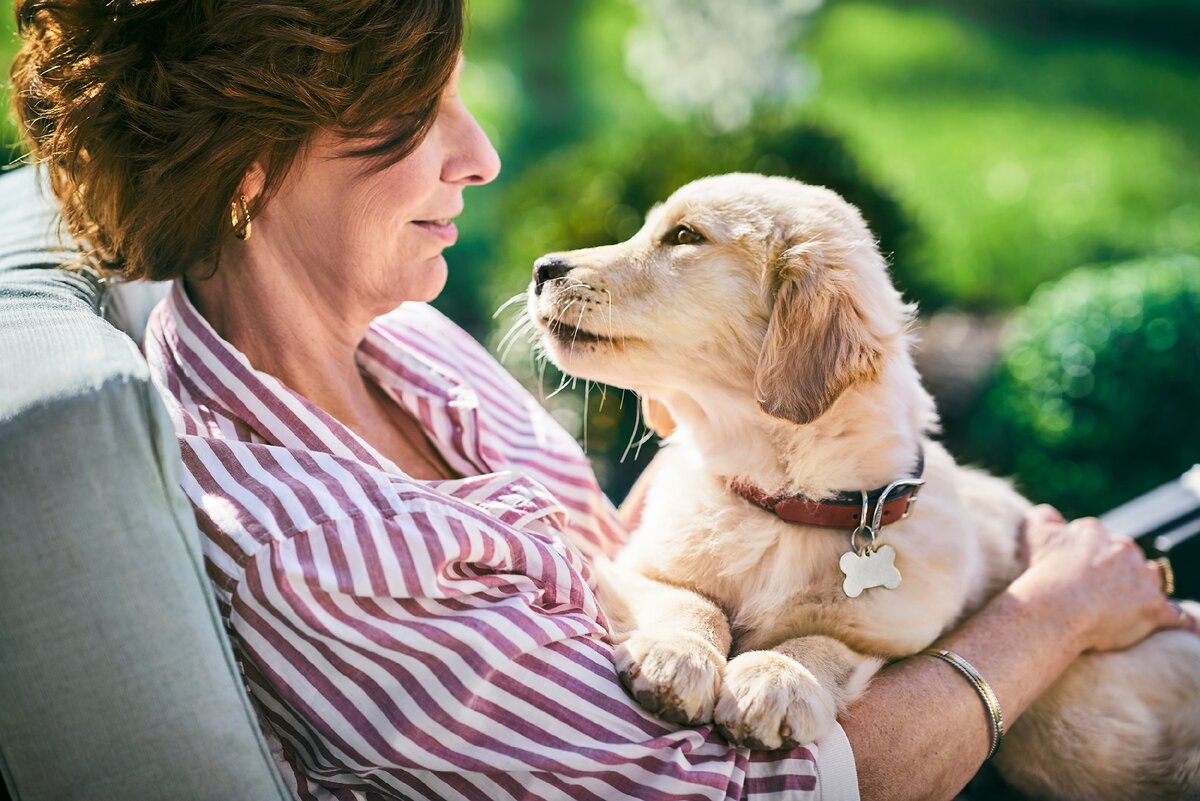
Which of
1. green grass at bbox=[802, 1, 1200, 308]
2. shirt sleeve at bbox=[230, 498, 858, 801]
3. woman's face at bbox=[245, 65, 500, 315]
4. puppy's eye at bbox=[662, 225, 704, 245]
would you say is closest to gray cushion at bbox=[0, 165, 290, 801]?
shirt sleeve at bbox=[230, 498, 858, 801]

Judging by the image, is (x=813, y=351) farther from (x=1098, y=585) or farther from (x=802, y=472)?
(x=1098, y=585)

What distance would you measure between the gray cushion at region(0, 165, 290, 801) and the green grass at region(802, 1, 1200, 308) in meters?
4.14

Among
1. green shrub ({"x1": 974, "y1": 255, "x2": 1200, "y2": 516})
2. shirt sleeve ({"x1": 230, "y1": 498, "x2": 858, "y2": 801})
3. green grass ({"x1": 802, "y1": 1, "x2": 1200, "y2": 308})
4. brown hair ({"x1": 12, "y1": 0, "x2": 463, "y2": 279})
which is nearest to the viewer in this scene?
shirt sleeve ({"x1": 230, "y1": 498, "x2": 858, "y2": 801})

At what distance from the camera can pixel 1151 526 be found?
7.63ft

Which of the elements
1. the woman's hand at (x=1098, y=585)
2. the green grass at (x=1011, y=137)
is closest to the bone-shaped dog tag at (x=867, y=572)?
the woman's hand at (x=1098, y=585)

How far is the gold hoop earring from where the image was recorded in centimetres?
173

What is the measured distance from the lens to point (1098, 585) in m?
1.93

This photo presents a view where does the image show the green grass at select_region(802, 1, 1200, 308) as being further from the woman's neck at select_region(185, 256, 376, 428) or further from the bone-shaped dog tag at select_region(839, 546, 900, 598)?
the woman's neck at select_region(185, 256, 376, 428)

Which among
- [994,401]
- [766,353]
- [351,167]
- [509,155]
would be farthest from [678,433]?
[509,155]

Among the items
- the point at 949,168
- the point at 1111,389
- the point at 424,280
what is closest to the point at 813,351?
the point at 424,280

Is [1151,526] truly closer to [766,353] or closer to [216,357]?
[766,353]

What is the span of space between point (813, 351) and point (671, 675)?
22.9 inches

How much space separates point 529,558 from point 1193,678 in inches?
52.2

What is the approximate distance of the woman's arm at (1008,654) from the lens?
1.55m
